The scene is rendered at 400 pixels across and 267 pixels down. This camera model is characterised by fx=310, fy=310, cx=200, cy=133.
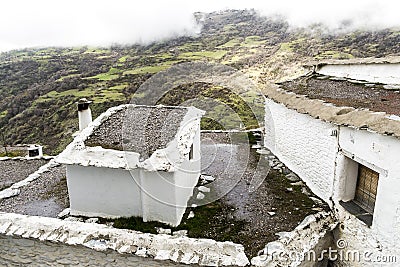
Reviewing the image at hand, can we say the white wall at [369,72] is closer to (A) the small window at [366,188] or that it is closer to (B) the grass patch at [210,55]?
(A) the small window at [366,188]

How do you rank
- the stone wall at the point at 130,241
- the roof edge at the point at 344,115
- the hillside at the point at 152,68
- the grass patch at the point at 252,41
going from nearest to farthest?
the roof edge at the point at 344,115
the stone wall at the point at 130,241
the hillside at the point at 152,68
the grass patch at the point at 252,41

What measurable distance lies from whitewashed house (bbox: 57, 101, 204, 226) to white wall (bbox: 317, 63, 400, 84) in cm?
635

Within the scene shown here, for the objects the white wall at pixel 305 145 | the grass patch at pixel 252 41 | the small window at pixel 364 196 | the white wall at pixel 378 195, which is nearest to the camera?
the white wall at pixel 378 195

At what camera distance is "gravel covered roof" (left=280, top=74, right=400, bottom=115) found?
691 centimetres

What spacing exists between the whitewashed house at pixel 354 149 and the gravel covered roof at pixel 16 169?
9765mm

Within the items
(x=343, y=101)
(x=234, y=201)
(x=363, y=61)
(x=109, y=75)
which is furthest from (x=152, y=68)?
(x=343, y=101)

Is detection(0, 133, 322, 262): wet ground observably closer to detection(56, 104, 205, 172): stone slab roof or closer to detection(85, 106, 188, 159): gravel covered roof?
detection(56, 104, 205, 172): stone slab roof

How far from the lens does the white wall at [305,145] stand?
7.36m

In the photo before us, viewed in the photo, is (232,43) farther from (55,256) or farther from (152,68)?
(55,256)

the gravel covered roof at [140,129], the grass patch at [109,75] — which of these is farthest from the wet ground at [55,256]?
the grass patch at [109,75]

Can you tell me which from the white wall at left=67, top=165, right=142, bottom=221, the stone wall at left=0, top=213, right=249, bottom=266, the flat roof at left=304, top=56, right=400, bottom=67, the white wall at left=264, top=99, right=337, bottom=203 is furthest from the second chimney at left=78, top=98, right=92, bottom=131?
the flat roof at left=304, top=56, right=400, bottom=67

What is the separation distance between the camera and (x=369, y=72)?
10.4 meters

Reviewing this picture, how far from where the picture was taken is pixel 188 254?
18.3 ft

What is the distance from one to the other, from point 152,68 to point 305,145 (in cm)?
3600
